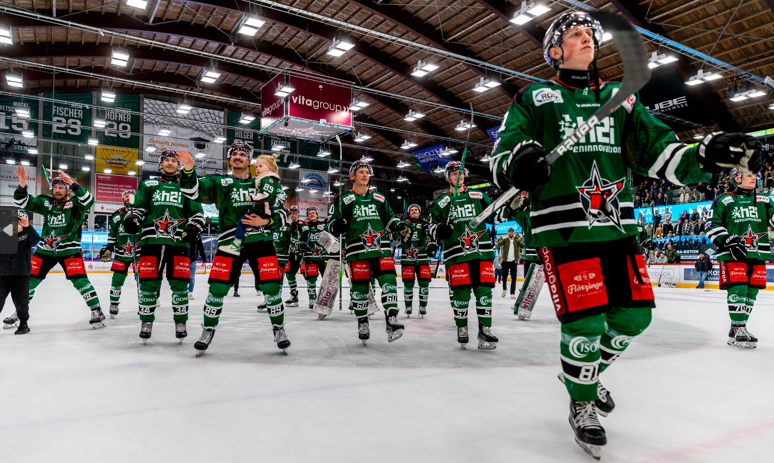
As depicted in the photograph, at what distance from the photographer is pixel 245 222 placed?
4.50 metres

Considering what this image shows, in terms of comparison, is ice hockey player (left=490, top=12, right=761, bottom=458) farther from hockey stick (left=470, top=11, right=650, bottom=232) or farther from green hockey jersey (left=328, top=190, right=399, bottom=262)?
green hockey jersey (left=328, top=190, right=399, bottom=262)

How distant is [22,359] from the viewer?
4152 millimetres

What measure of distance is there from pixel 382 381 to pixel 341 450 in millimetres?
1310

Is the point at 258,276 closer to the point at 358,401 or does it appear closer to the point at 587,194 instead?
the point at 358,401

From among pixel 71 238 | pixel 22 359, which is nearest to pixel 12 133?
pixel 71 238

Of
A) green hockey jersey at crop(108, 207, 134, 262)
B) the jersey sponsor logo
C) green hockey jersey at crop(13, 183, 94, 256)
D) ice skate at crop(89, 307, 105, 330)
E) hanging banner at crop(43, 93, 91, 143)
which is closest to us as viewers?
the jersey sponsor logo

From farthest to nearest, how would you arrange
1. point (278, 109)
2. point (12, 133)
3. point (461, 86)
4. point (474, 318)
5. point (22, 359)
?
1. point (12, 133)
2. point (461, 86)
3. point (278, 109)
4. point (474, 318)
5. point (22, 359)

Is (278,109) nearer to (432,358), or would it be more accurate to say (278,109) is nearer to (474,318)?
(474,318)

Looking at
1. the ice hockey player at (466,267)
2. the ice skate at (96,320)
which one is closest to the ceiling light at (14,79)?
the ice skate at (96,320)

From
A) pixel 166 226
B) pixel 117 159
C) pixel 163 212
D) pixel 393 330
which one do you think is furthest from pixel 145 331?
pixel 117 159

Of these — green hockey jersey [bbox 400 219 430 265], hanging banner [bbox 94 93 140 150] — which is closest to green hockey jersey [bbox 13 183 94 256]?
green hockey jersey [bbox 400 219 430 265]

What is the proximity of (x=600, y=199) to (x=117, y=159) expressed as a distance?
107 ft

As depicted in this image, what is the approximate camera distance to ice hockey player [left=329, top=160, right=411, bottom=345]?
518 centimetres

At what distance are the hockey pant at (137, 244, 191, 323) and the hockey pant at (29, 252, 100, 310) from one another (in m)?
1.60
